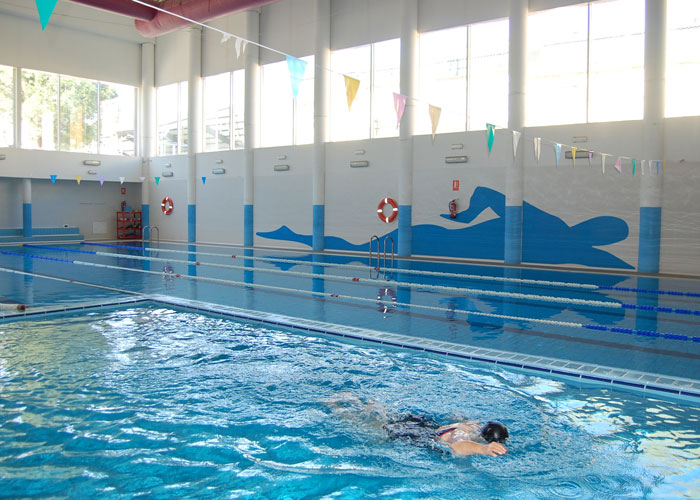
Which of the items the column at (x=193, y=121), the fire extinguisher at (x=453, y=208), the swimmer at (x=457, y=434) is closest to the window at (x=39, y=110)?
the column at (x=193, y=121)

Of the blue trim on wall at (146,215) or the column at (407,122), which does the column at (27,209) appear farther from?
the column at (407,122)

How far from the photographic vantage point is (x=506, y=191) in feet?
42.9

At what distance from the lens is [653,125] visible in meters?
11.2

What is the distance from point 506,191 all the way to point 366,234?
414cm

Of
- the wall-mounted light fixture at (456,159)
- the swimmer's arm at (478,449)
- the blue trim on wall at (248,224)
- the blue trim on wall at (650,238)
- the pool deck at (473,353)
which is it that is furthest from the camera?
the blue trim on wall at (248,224)

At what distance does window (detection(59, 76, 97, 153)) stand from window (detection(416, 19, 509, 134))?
39.8ft

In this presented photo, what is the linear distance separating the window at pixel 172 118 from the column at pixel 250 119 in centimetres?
374

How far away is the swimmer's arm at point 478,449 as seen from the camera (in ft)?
10.8

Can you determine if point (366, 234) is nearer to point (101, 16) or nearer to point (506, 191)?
point (506, 191)

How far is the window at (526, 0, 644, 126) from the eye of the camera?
12.0 meters

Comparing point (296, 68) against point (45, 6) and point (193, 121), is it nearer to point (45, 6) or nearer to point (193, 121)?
point (45, 6)

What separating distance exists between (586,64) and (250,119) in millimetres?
9861

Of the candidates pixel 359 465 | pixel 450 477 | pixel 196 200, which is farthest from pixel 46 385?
pixel 196 200

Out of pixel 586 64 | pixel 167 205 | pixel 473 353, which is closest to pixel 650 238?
pixel 586 64
